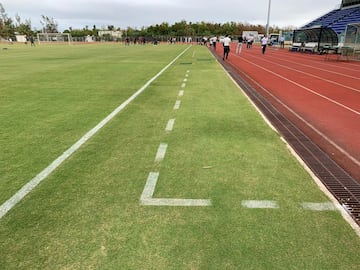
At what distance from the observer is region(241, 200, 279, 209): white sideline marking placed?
335cm

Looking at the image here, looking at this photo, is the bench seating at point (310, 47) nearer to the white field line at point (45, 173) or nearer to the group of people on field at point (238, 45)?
the group of people on field at point (238, 45)

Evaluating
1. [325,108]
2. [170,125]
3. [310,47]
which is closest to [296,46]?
[310,47]

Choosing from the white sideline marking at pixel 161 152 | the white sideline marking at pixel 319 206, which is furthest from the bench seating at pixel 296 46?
the white sideline marking at pixel 319 206

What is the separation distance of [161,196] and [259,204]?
1.14m

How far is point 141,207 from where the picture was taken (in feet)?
10.8

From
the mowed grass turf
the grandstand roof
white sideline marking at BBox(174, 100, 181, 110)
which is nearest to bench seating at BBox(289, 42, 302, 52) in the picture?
the grandstand roof

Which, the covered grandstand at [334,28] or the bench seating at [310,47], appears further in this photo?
the bench seating at [310,47]

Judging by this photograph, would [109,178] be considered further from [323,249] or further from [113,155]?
[323,249]

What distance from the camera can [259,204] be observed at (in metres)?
3.40

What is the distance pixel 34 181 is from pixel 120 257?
1923 millimetres

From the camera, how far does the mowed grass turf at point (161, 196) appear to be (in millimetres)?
2592

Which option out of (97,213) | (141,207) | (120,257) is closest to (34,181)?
(97,213)

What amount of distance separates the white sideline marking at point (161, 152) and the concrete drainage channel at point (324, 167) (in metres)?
2.24

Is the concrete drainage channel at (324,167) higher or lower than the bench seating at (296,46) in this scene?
lower
